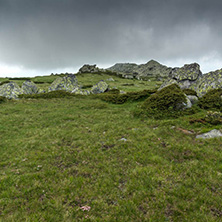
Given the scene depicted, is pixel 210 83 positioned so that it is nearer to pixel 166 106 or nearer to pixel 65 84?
pixel 166 106

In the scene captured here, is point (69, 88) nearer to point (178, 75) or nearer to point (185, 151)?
point (178, 75)

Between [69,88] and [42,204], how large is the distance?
39.7 metres

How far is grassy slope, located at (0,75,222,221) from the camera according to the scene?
6074 mm

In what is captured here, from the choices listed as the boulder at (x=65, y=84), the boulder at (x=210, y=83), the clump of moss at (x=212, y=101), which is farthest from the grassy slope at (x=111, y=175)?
the boulder at (x=65, y=84)

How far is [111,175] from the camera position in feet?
27.4

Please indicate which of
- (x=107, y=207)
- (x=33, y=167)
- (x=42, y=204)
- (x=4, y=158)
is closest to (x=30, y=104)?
(x=4, y=158)

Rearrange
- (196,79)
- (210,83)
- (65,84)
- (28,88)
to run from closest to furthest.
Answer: (210,83)
(196,79)
(28,88)
(65,84)

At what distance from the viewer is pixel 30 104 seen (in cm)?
2781

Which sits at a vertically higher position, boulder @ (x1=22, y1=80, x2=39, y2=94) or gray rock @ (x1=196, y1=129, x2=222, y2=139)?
boulder @ (x1=22, y1=80, x2=39, y2=94)

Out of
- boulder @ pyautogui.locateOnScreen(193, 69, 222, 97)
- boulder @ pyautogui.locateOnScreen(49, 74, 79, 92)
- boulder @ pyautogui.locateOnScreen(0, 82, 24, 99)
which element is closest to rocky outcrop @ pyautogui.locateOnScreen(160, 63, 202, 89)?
boulder @ pyautogui.locateOnScreen(193, 69, 222, 97)

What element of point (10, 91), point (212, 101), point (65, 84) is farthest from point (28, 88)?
point (212, 101)

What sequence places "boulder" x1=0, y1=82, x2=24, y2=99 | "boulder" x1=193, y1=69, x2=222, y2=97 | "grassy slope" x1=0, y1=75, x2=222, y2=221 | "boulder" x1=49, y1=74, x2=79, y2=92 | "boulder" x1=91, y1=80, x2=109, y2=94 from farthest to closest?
"boulder" x1=91, y1=80, x2=109, y2=94
"boulder" x1=49, y1=74, x2=79, y2=92
"boulder" x1=0, y1=82, x2=24, y2=99
"boulder" x1=193, y1=69, x2=222, y2=97
"grassy slope" x1=0, y1=75, x2=222, y2=221

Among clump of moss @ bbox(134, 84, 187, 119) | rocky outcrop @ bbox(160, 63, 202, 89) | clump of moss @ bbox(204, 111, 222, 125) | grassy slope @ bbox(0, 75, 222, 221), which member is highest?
rocky outcrop @ bbox(160, 63, 202, 89)

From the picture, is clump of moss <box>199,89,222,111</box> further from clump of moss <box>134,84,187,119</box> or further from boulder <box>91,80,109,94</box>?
boulder <box>91,80,109,94</box>
